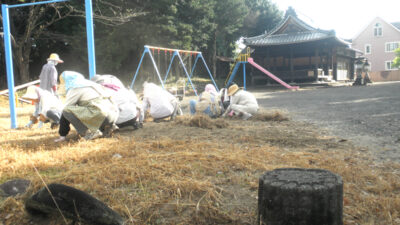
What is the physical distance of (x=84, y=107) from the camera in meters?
4.84

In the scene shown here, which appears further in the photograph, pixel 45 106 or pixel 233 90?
pixel 233 90

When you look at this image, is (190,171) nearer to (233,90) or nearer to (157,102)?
(157,102)

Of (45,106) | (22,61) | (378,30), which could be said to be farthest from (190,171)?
(378,30)

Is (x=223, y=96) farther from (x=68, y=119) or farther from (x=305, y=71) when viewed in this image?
(x=305, y=71)

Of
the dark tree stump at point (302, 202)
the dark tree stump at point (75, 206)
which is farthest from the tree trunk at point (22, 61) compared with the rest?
the dark tree stump at point (302, 202)

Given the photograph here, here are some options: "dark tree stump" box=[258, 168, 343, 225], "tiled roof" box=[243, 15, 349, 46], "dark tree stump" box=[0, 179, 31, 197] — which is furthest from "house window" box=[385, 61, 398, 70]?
"dark tree stump" box=[0, 179, 31, 197]

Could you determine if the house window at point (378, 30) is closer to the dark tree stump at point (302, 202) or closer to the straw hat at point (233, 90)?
the straw hat at point (233, 90)

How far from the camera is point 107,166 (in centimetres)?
337

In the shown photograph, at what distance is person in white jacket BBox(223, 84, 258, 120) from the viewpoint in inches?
296

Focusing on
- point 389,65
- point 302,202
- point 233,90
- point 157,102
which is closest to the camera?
point 302,202

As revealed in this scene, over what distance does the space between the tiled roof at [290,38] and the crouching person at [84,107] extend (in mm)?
19185

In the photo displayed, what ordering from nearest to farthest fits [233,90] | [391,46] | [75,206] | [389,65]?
[75,206] < [233,90] < [391,46] < [389,65]

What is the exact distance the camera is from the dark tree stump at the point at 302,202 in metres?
1.93

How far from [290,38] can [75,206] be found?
74.1 ft
